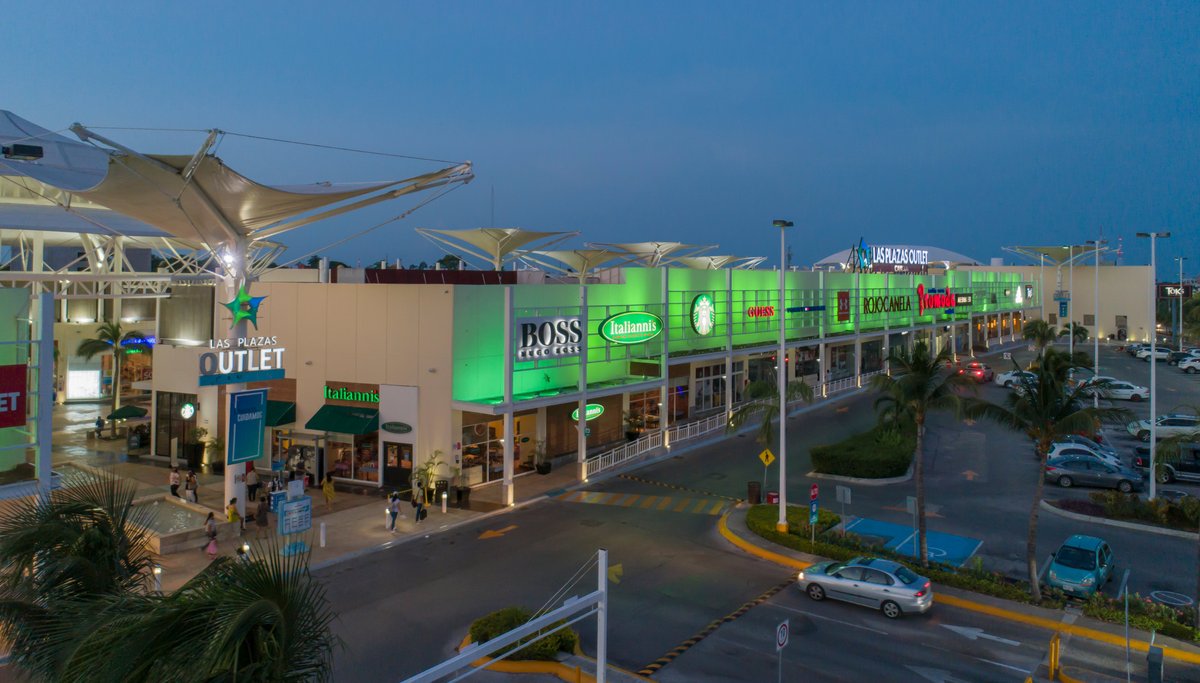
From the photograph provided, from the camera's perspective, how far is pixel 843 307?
5788cm

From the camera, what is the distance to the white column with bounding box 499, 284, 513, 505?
2831cm

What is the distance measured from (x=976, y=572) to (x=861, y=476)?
1169cm

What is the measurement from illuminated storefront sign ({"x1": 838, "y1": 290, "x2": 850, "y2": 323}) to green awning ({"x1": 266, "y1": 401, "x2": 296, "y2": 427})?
129ft

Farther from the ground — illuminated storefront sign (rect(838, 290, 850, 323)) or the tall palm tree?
illuminated storefront sign (rect(838, 290, 850, 323))

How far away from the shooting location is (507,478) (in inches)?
1110

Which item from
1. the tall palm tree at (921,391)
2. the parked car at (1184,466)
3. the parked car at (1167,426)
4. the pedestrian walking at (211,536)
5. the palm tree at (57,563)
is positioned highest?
the tall palm tree at (921,391)

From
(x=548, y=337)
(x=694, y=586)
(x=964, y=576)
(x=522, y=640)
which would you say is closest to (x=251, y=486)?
(x=548, y=337)

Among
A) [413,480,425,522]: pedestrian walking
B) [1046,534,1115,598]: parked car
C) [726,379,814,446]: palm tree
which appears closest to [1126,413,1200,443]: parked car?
[726,379,814,446]: palm tree

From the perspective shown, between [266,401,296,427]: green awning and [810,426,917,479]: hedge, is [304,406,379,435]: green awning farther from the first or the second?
[810,426,917,479]: hedge

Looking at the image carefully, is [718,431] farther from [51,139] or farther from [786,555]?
[51,139]

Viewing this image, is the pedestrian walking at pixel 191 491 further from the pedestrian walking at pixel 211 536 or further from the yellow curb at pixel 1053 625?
the yellow curb at pixel 1053 625

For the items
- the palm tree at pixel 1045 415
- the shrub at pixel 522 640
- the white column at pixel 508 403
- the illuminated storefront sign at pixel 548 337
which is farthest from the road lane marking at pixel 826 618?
the illuminated storefront sign at pixel 548 337

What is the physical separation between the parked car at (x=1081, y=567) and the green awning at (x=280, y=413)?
2734cm

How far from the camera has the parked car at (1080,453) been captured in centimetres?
3060
